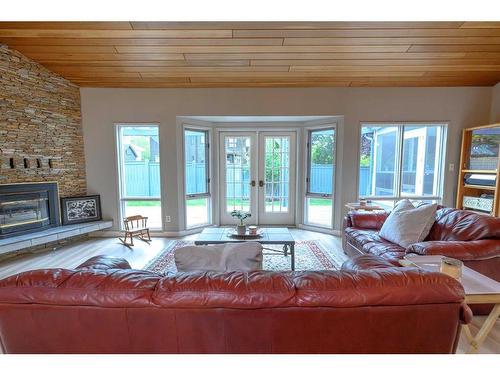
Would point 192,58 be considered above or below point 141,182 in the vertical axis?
above

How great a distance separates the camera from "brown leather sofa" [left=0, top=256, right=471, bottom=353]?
40.8 inches

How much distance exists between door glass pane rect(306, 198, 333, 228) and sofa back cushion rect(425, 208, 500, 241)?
200 centimetres

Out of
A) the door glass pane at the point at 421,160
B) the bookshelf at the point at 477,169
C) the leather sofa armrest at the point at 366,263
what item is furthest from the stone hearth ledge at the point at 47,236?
the bookshelf at the point at 477,169

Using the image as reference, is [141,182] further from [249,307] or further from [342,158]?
Answer: [249,307]

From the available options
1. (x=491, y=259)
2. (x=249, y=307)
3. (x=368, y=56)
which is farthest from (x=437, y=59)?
(x=249, y=307)

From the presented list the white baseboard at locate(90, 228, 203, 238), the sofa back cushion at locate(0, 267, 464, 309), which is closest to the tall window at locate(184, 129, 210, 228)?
the white baseboard at locate(90, 228, 203, 238)

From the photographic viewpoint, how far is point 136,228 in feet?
14.3

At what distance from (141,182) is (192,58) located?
2.33 metres

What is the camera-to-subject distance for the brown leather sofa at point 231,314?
1.04 meters

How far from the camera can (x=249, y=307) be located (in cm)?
103

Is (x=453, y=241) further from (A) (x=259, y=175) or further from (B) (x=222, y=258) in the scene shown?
(A) (x=259, y=175)

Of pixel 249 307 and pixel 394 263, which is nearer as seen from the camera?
pixel 249 307

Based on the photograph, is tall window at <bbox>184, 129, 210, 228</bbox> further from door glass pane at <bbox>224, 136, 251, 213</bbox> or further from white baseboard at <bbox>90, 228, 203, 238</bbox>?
door glass pane at <bbox>224, 136, 251, 213</bbox>

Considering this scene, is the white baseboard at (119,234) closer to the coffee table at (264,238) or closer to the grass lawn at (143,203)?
the grass lawn at (143,203)
